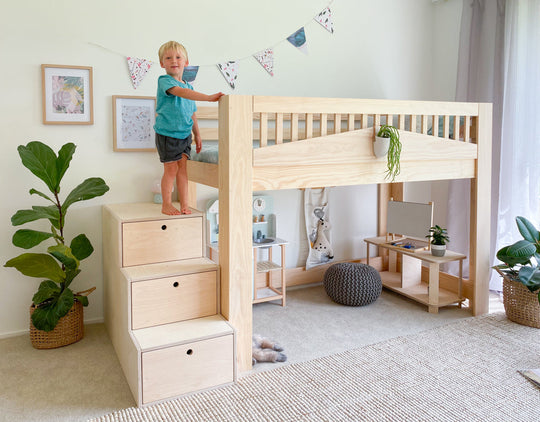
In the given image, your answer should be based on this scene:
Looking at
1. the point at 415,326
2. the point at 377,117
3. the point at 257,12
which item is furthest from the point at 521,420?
the point at 257,12

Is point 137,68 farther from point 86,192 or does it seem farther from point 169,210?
Answer: point 169,210

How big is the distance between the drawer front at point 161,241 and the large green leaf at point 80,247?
0.39 meters

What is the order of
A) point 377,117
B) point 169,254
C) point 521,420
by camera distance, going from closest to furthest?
point 521,420 < point 169,254 < point 377,117

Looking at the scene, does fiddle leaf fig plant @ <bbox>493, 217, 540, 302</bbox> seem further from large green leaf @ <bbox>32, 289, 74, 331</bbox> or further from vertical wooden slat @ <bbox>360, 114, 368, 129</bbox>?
large green leaf @ <bbox>32, 289, 74, 331</bbox>

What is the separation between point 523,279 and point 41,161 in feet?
8.14

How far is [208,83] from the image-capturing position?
2859 millimetres

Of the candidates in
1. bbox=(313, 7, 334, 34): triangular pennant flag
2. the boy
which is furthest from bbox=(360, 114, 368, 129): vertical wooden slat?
bbox=(313, 7, 334, 34): triangular pennant flag

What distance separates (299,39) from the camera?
3.15 meters

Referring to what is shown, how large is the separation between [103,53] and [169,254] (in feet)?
3.94

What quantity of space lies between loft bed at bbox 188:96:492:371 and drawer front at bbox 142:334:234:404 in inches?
5.4

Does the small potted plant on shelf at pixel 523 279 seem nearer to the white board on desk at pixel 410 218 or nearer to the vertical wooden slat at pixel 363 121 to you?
the white board on desk at pixel 410 218

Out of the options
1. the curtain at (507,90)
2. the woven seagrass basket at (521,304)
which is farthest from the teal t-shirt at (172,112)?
the curtain at (507,90)

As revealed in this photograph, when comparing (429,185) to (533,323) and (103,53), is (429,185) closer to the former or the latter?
(533,323)

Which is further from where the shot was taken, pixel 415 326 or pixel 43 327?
pixel 415 326
